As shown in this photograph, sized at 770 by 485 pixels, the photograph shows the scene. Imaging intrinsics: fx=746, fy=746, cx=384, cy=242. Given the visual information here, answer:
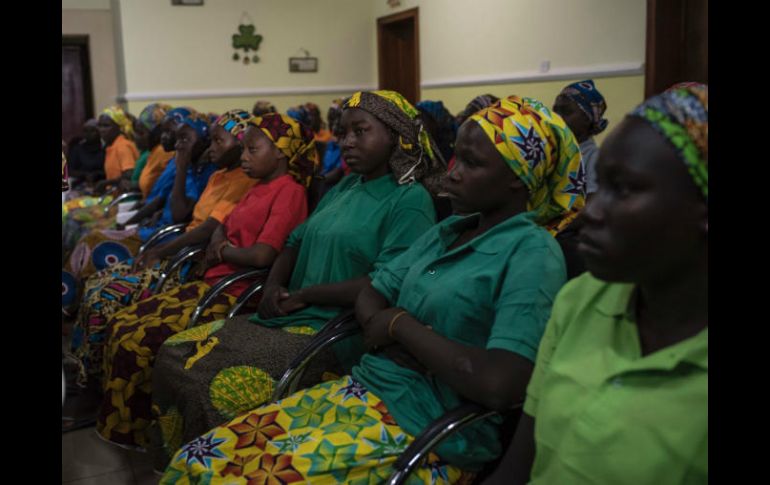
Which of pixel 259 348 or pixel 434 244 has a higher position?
pixel 434 244

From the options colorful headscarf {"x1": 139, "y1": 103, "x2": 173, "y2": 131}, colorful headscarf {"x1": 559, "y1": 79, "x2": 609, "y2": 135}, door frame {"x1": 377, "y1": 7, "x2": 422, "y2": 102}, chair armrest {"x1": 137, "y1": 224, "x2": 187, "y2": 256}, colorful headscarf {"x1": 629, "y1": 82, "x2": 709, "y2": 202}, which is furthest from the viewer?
door frame {"x1": 377, "y1": 7, "x2": 422, "y2": 102}

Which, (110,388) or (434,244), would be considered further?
(110,388)

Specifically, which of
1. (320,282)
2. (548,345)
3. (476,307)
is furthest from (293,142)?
(548,345)

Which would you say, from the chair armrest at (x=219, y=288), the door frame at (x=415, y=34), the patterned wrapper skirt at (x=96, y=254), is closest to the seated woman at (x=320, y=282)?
the chair armrest at (x=219, y=288)

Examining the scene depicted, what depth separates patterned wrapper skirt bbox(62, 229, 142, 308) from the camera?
367cm

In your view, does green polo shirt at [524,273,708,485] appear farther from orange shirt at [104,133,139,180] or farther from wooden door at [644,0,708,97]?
orange shirt at [104,133,139,180]

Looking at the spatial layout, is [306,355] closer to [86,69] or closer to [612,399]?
[612,399]

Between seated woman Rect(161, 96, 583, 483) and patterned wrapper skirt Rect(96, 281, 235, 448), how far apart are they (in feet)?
2.93

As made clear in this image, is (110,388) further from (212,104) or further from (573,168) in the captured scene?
(212,104)

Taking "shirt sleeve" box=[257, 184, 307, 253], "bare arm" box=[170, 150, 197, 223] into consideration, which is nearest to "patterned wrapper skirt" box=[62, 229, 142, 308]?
"bare arm" box=[170, 150, 197, 223]
